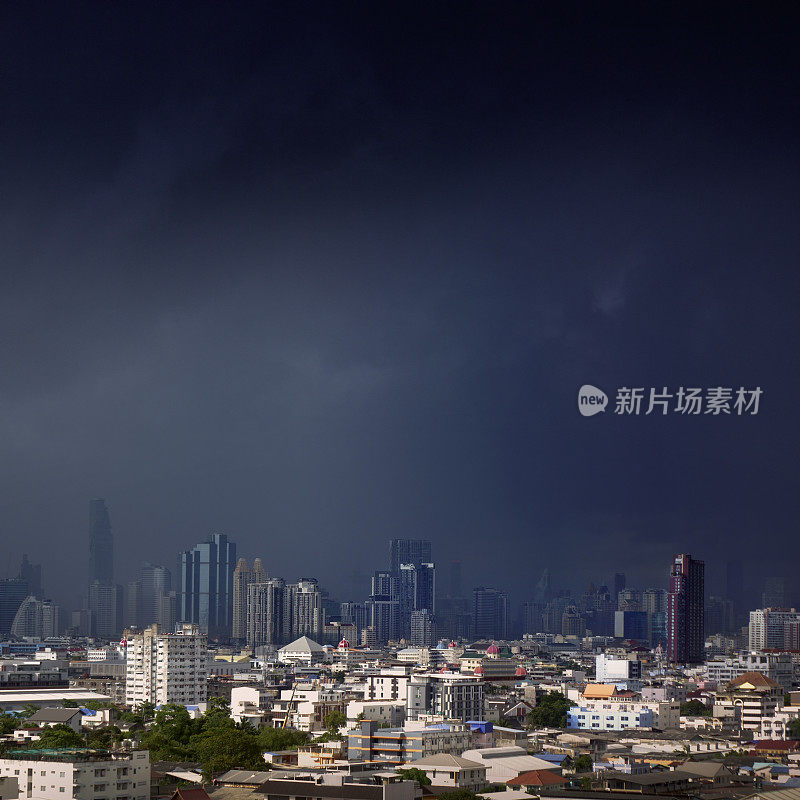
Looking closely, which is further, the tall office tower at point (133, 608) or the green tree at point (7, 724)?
the tall office tower at point (133, 608)

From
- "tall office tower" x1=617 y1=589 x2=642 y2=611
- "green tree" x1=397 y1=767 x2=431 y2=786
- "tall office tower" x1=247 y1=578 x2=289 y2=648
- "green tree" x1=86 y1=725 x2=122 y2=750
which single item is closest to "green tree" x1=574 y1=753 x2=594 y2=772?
"green tree" x1=397 y1=767 x2=431 y2=786

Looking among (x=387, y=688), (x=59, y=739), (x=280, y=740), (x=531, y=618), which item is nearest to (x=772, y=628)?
(x=531, y=618)

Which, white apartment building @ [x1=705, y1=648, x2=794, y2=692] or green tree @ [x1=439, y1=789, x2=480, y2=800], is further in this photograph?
white apartment building @ [x1=705, y1=648, x2=794, y2=692]

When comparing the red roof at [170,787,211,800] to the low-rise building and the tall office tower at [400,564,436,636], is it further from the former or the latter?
the tall office tower at [400,564,436,636]

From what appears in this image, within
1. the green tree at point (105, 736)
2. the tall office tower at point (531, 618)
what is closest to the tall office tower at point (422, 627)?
the tall office tower at point (531, 618)

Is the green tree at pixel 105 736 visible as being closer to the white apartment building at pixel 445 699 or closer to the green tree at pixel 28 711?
the green tree at pixel 28 711

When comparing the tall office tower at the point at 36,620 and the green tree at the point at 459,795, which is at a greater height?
the green tree at the point at 459,795
